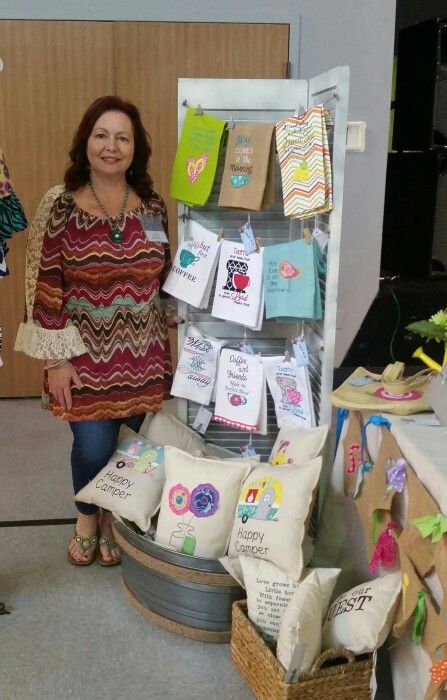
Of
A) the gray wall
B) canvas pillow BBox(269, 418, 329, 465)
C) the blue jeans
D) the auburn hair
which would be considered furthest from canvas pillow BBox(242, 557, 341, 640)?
the gray wall

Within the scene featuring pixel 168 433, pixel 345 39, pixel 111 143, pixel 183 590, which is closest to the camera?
pixel 183 590

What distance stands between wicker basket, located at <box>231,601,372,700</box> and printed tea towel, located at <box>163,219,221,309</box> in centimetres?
92

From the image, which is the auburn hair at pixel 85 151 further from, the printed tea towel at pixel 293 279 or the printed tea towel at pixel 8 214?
the printed tea towel at pixel 293 279

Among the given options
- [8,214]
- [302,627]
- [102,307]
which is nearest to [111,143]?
[8,214]

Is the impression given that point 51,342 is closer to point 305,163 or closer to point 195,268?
point 195,268

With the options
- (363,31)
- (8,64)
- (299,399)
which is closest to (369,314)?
(363,31)

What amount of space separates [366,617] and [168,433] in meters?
0.87

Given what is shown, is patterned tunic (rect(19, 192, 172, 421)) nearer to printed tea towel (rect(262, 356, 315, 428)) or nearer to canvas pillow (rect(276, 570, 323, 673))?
printed tea towel (rect(262, 356, 315, 428))

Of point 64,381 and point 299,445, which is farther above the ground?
point 64,381

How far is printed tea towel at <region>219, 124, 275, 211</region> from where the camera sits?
190cm

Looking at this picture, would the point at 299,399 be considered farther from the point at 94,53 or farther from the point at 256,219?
the point at 94,53

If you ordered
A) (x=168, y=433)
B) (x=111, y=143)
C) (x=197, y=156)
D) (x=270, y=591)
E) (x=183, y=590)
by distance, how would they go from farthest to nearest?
(x=168, y=433) → (x=197, y=156) → (x=111, y=143) → (x=183, y=590) → (x=270, y=591)

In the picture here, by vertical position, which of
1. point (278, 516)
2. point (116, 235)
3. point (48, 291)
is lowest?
point (278, 516)

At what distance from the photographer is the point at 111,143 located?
189cm
